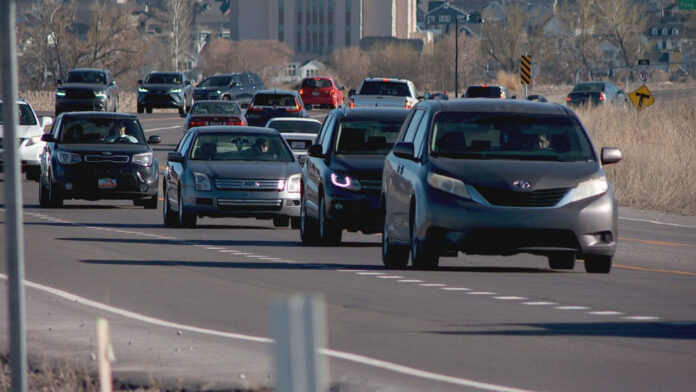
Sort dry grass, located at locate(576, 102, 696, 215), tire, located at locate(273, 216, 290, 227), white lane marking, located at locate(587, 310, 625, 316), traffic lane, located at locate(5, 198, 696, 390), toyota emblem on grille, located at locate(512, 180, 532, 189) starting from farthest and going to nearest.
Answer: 1. dry grass, located at locate(576, 102, 696, 215)
2. tire, located at locate(273, 216, 290, 227)
3. toyota emblem on grille, located at locate(512, 180, 532, 189)
4. white lane marking, located at locate(587, 310, 625, 316)
5. traffic lane, located at locate(5, 198, 696, 390)

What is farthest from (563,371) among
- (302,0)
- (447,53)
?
(302,0)

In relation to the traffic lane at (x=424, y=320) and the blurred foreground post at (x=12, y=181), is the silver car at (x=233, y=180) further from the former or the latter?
the blurred foreground post at (x=12, y=181)

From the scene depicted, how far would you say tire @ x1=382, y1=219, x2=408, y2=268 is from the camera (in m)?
15.9

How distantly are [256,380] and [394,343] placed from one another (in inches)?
72.0

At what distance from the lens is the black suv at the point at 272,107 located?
46.5 m

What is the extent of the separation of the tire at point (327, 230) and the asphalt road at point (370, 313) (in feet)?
0.71

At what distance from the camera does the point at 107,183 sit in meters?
25.6

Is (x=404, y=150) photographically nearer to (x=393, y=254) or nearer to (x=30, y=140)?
(x=393, y=254)

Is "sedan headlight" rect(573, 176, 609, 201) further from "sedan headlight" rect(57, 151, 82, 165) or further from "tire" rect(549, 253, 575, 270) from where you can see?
"sedan headlight" rect(57, 151, 82, 165)

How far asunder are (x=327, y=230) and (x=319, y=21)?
150078mm

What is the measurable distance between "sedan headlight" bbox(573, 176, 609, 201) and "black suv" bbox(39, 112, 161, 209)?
12.5 m

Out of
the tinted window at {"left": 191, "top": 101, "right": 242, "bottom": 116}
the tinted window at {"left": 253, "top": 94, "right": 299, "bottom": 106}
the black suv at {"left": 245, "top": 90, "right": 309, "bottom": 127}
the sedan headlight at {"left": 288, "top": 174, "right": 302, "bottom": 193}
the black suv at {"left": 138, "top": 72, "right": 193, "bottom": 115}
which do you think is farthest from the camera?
the black suv at {"left": 138, "top": 72, "right": 193, "bottom": 115}

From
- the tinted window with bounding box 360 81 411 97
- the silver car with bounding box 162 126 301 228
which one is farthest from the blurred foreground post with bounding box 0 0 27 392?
the tinted window with bounding box 360 81 411 97

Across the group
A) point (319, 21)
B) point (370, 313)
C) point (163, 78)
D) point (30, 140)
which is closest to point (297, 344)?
point (370, 313)
